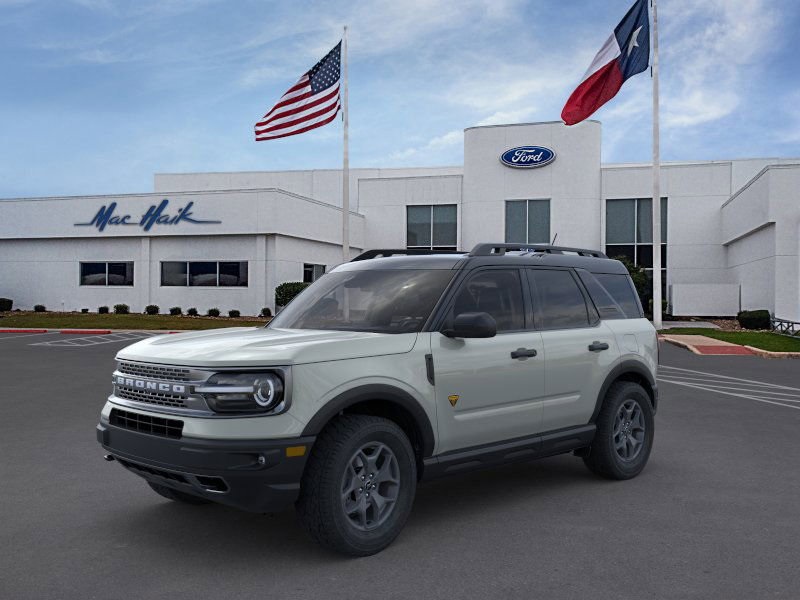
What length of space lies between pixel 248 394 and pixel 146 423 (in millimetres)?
827

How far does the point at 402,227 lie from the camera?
4366 centimetres

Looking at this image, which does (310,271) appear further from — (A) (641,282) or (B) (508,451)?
(B) (508,451)

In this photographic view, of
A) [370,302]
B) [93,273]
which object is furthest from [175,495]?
[93,273]

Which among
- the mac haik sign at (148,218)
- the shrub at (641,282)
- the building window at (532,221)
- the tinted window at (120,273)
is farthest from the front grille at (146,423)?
the building window at (532,221)

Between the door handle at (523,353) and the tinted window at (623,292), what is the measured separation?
148 centimetres

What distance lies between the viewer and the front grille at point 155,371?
180 inches

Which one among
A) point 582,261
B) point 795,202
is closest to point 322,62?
point 795,202

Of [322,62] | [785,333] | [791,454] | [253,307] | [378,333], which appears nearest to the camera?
[378,333]

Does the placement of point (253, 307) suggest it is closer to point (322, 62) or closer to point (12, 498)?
point (322, 62)

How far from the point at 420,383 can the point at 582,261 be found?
2.45 metres

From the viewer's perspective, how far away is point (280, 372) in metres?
4.36

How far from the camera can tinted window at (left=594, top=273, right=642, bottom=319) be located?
7004mm

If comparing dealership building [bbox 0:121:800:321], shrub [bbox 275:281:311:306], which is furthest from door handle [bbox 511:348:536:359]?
dealership building [bbox 0:121:800:321]

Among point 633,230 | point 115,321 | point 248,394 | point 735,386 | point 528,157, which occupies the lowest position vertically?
point 735,386
